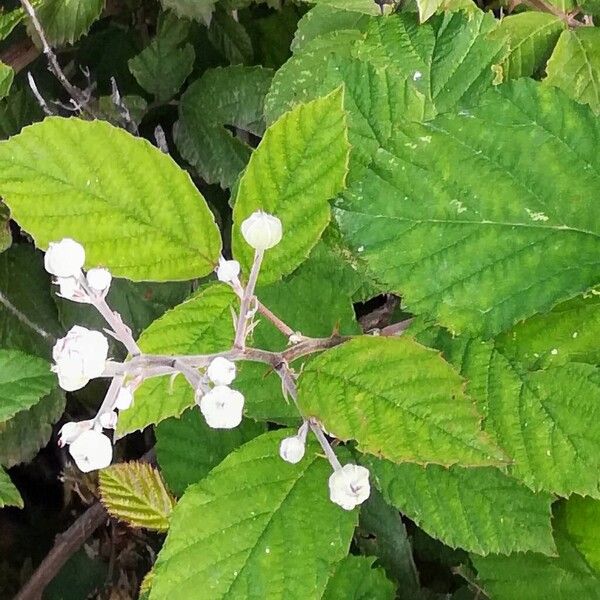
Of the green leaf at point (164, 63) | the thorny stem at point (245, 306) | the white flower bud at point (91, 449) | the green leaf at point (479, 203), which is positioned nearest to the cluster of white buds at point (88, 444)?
the white flower bud at point (91, 449)

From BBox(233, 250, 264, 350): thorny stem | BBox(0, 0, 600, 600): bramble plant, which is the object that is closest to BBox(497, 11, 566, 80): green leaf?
BBox(0, 0, 600, 600): bramble plant

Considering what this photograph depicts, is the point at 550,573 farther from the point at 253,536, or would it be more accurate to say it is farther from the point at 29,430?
the point at 29,430

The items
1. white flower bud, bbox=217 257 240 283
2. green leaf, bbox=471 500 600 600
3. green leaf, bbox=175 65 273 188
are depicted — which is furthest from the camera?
green leaf, bbox=175 65 273 188

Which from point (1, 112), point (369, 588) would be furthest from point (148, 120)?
point (369, 588)

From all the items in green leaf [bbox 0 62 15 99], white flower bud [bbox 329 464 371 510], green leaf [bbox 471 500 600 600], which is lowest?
green leaf [bbox 471 500 600 600]

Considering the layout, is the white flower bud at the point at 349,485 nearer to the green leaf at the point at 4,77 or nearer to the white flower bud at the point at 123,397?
the white flower bud at the point at 123,397

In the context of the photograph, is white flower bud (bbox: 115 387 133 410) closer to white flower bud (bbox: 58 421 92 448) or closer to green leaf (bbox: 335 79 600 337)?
white flower bud (bbox: 58 421 92 448)
